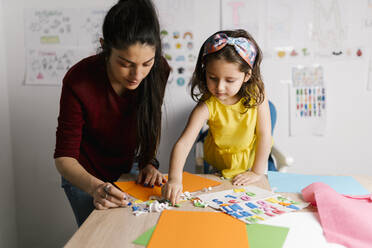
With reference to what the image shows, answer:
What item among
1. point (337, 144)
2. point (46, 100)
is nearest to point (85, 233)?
point (46, 100)

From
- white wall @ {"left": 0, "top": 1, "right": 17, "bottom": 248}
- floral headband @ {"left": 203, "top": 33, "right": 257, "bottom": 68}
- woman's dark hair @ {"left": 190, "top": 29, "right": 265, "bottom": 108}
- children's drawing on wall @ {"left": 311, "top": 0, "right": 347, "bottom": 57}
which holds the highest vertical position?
children's drawing on wall @ {"left": 311, "top": 0, "right": 347, "bottom": 57}

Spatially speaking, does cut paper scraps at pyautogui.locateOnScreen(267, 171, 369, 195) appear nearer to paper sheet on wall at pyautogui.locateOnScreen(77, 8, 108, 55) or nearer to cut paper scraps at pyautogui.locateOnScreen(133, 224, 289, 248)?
cut paper scraps at pyautogui.locateOnScreen(133, 224, 289, 248)

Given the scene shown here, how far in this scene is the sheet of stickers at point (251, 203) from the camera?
0.85m

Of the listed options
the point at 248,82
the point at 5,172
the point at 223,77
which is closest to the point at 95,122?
the point at 223,77

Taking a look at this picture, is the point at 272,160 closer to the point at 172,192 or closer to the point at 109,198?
the point at 172,192

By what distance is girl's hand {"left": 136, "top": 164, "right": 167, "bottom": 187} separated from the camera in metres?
1.07

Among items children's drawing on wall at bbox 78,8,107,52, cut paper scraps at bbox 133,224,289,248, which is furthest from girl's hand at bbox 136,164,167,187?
children's drawing on wall at bbox 78,8,107,52

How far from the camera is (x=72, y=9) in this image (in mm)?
1815

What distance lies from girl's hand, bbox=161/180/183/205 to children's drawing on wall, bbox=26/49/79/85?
1.21m

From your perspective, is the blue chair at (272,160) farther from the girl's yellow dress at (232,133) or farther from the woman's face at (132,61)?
the woman's face at (132,61)

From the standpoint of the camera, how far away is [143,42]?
0.93 m

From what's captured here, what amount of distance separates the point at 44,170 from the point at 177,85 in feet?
3.29

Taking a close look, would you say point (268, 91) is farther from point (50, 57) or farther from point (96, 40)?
point (50, 57)

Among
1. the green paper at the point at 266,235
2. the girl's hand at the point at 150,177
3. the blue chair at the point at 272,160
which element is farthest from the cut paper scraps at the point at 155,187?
the blue chair at the point at 272,160
